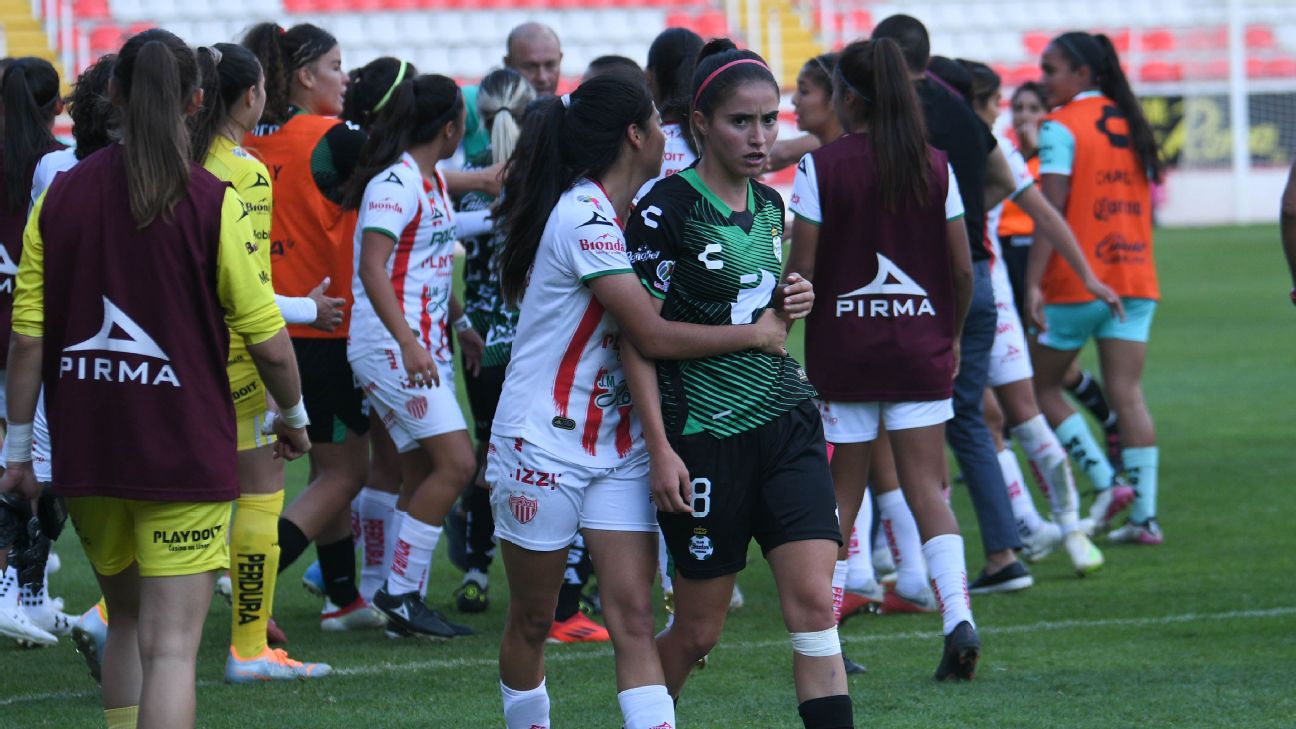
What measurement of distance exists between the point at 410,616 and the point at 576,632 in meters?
0.60

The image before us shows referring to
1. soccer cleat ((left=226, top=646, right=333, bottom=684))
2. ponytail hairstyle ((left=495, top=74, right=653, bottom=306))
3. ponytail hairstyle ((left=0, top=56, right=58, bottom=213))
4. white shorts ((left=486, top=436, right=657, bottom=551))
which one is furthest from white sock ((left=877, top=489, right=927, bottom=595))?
ponytail hairstyle ((left=0, top=56, right=58, bottom=213))

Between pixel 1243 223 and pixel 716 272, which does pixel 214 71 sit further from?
pixel 1243 223

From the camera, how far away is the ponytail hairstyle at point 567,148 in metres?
3.87

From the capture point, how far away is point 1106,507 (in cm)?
809

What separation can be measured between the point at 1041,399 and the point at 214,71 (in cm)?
489

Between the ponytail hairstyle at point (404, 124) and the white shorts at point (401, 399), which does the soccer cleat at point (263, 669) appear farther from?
the ponytail hairstyle at point (404, 124)

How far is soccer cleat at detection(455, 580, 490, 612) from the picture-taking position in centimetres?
651

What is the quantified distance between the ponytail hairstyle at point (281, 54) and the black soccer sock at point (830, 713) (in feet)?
11.0

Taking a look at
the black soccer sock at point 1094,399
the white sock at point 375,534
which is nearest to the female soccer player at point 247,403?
the white sock at point 375,534

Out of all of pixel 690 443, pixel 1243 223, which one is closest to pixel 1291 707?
pixel 690 443

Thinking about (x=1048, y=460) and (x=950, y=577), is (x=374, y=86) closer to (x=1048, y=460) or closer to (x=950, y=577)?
(x=950, y=577)

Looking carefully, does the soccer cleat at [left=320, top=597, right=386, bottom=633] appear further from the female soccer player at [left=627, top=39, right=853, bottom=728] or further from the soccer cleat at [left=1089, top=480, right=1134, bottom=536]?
the soccer cleat at [left=1089, top=480, right=1134, bottom=536]

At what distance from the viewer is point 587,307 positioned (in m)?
3.83

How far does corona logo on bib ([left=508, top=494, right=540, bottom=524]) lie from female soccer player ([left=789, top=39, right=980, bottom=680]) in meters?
1.63
